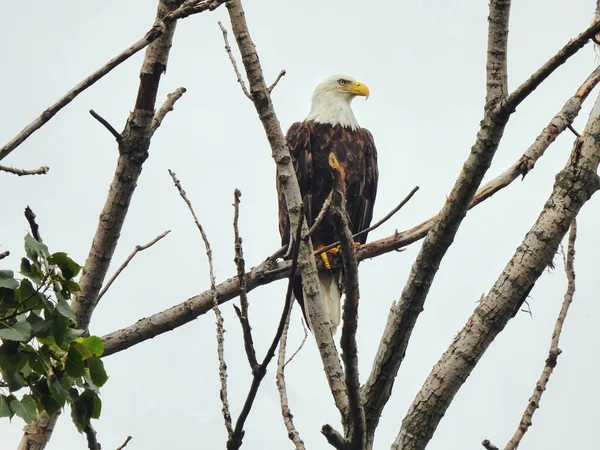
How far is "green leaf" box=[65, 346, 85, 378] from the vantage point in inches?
98.0

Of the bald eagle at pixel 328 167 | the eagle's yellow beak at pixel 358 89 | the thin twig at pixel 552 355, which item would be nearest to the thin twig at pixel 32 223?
the thin twig at pixel 552 355

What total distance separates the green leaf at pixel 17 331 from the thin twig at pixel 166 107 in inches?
63.3

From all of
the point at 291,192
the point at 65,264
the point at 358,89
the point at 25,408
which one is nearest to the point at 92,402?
the point at 25,408

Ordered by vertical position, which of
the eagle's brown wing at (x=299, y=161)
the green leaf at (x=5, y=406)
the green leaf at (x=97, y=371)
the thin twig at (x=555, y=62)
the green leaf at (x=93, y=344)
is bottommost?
the green leaf at (x=5, y=406)

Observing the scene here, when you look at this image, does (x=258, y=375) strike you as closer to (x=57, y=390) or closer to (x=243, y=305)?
(x=243, y=305)

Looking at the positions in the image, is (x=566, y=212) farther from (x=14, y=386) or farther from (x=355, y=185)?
(x=355, y=185)

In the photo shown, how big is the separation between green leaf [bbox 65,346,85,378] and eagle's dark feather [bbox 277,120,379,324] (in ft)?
15.2

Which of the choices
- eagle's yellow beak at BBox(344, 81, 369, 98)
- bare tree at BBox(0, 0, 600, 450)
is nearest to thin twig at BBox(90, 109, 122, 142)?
bare tree at BBox(0, 0, 600, 450)

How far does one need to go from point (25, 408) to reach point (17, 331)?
0.76 feet

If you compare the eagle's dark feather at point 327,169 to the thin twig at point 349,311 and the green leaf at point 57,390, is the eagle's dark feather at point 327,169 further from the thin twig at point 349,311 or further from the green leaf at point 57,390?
the green leaf at point 57,390

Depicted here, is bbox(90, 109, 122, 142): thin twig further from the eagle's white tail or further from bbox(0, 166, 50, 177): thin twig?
the eagle's white tail

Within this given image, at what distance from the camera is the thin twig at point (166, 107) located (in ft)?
12.8

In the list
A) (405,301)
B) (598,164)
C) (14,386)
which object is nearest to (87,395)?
(14,386)

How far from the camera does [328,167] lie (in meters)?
7.30
